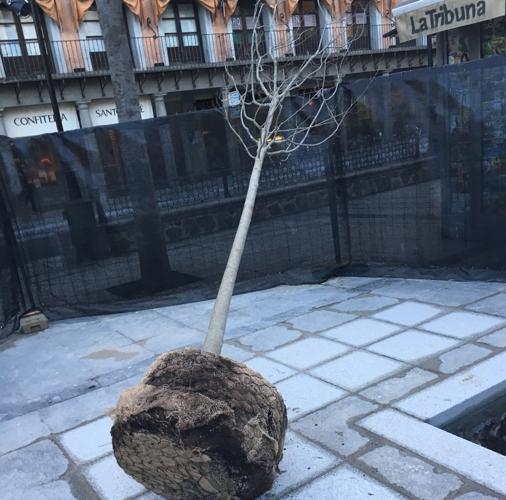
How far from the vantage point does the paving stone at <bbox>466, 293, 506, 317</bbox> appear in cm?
481

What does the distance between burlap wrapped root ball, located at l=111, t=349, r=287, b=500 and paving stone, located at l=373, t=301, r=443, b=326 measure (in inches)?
103

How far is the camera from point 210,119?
5949 millimetres

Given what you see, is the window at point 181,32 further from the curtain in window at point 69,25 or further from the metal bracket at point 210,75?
the curtain in window at point 69,25

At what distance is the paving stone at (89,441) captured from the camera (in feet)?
10.8

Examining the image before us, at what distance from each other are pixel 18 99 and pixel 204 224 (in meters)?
17.4

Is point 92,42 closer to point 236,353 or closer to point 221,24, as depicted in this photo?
point 221,24

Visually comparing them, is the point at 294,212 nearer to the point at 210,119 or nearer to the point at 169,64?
the point at 210,119

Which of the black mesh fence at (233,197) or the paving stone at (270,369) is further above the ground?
the black mesh fence at (233,197)

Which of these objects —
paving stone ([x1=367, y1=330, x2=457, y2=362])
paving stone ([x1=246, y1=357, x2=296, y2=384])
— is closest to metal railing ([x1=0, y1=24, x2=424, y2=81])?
paving stone ([x1=367, y1=330, x2=457, y2=362])

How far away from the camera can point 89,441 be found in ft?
11.3

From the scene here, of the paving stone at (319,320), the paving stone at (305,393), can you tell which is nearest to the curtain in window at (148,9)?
the paving stone at (319,320)

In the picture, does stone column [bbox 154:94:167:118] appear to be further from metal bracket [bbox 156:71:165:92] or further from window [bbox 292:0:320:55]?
window [bbox 292:0:320:55]

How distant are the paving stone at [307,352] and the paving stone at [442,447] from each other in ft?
3.26

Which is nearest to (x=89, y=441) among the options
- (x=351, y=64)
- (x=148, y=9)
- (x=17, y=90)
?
(x=17, y=90)
